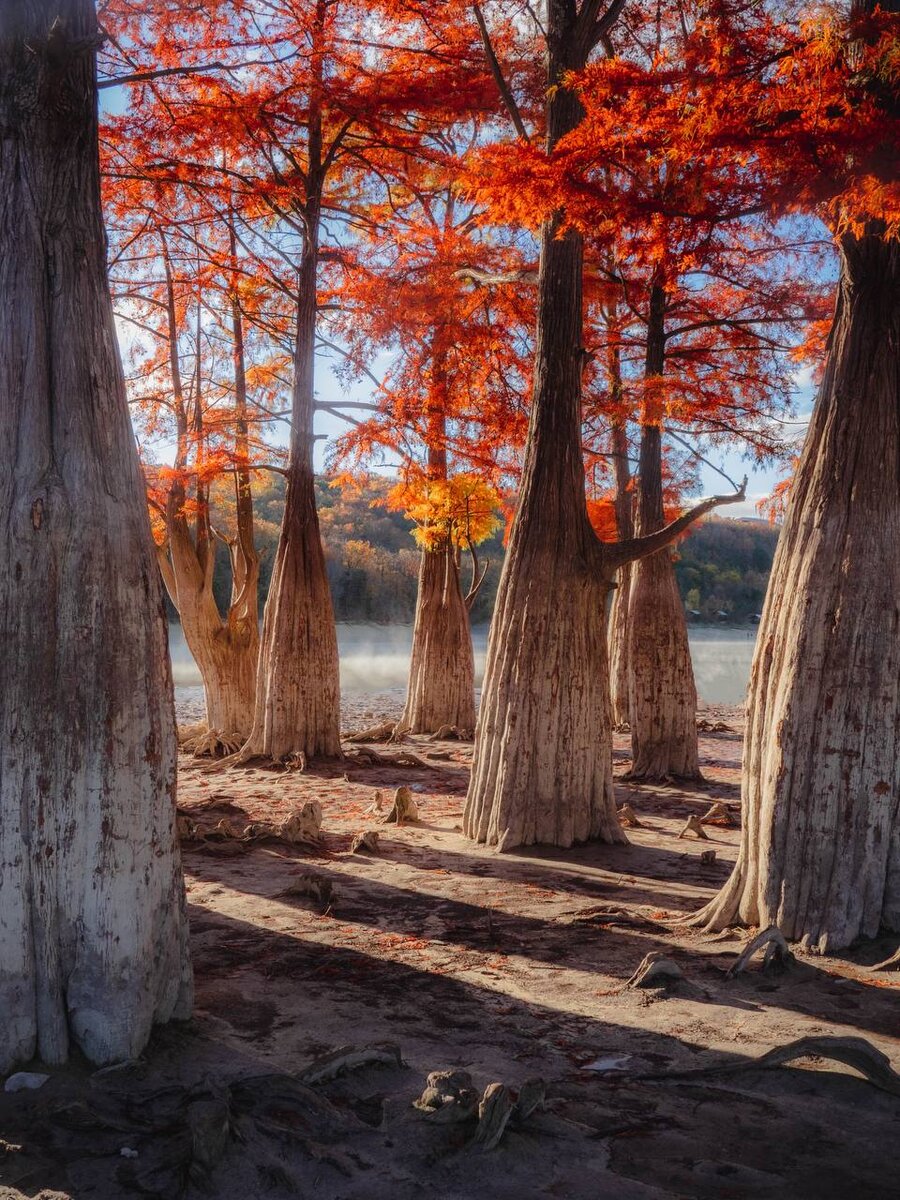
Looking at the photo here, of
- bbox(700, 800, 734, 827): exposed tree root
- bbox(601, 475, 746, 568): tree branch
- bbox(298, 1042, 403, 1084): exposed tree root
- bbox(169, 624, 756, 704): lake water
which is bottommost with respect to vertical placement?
bbox(169, 624, 756, 704): lake water

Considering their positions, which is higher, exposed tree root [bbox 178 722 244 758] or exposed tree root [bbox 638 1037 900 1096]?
exposed tree root [bbox 638 1037 900 1096]

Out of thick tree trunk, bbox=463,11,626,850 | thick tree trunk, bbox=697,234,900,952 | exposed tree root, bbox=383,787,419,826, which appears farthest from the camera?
exposed tree root, bbox=383,787,419,826

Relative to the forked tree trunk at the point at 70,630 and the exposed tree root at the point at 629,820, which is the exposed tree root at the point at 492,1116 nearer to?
the forked tree trunk at the point at 70,630

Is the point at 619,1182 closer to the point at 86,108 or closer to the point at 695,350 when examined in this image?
the point at 86,108

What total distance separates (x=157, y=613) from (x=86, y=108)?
86.9 inches

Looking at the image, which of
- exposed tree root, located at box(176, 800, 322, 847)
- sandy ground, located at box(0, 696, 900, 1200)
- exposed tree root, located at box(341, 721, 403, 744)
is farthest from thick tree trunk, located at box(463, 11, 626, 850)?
exposed tree root, located at box(341, 721, 403, 744)

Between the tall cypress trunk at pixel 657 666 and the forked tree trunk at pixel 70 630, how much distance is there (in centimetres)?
917

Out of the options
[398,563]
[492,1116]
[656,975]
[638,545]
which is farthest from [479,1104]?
[398,563]

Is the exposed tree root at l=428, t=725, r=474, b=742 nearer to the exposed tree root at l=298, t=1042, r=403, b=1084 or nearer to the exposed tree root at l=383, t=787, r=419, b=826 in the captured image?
the exposed tree root at l=383, t=787, r=419, b=826

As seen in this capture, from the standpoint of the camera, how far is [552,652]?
832 centimetres

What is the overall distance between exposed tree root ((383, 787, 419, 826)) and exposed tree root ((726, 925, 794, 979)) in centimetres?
471

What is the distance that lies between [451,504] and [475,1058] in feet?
38.9

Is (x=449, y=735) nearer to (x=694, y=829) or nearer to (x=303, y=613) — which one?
(x=303, y=613)

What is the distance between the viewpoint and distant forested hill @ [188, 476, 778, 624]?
5094 centimetres
